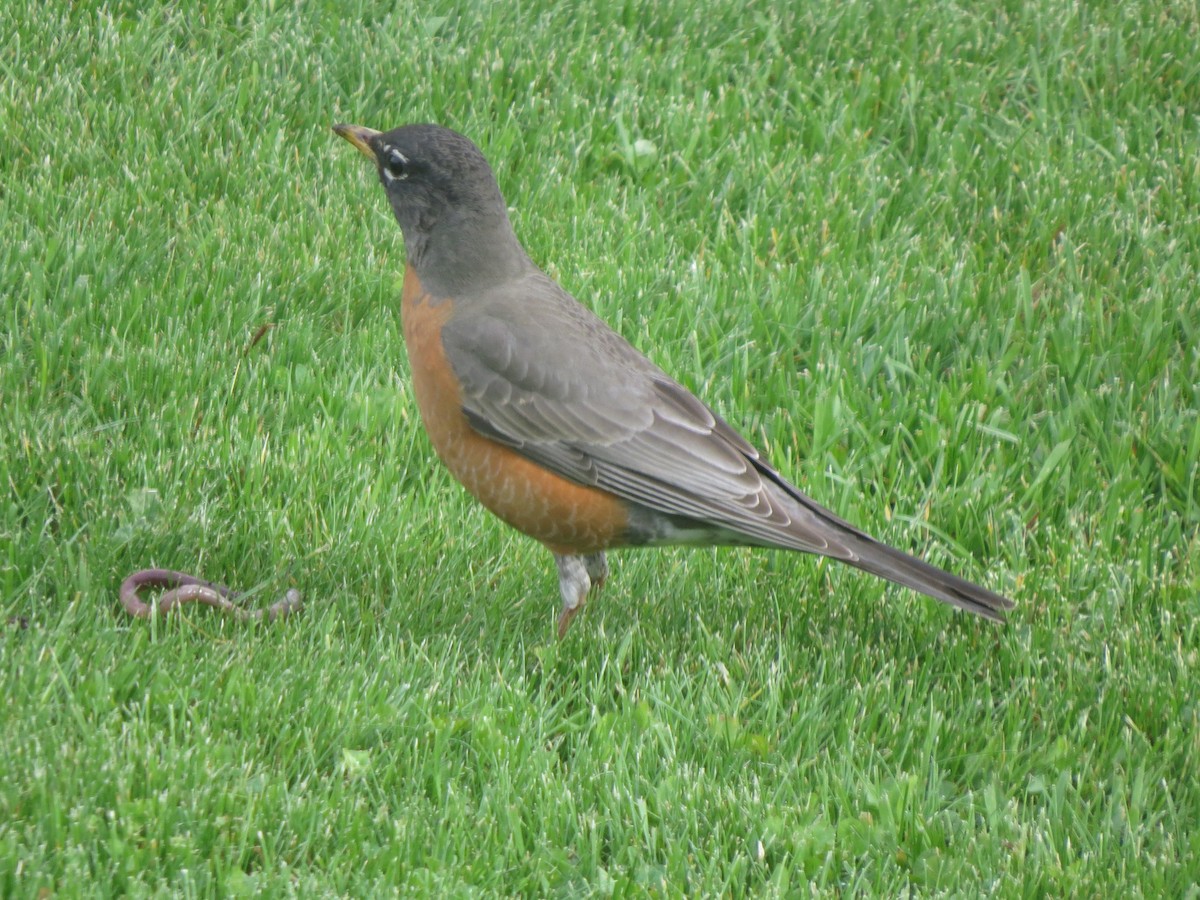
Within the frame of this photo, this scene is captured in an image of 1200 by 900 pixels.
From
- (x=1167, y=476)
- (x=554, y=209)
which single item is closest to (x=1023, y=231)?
(x=1167, y=476)

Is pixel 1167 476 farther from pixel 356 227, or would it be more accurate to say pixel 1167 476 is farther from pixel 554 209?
pixel 356 227

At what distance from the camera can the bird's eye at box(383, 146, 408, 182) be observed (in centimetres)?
443

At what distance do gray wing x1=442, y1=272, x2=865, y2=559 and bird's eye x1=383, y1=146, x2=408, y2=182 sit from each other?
1.54ft

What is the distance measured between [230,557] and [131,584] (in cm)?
34

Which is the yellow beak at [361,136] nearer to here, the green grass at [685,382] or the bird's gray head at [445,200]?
the bird's gray head at [445,200]

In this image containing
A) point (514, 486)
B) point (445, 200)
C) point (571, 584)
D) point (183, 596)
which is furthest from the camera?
point (445, 200)

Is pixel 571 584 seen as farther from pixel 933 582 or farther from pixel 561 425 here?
pixel 933 582

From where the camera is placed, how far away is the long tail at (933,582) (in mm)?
3744

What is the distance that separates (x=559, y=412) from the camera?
4172 millimetres

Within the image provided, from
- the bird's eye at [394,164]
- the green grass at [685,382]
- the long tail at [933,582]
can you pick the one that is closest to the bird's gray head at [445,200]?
the bird's eye at [394,164]

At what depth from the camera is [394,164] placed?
4.46 meters

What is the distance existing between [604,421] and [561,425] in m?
0.12

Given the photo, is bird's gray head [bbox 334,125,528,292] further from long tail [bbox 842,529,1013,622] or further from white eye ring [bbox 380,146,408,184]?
long tail [bbox 842,529,1013,622]

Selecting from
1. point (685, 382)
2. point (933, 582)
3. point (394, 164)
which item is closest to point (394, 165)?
point (394, 164)
